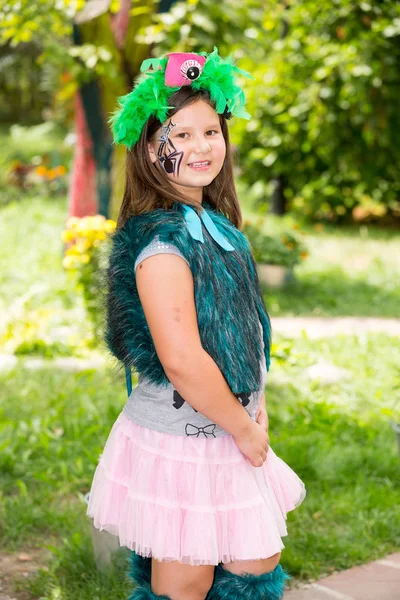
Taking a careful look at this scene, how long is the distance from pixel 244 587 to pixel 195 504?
0.27 meters

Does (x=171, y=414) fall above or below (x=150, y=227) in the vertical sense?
below

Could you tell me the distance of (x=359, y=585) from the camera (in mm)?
3137

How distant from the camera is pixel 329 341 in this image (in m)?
6.56

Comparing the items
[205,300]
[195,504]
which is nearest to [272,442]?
[195,504]

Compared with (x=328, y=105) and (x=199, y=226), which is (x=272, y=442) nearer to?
(x=199, y=226)

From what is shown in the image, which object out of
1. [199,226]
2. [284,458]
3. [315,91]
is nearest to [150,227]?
[199,226]

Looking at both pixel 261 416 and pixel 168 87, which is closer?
pixel 168 87

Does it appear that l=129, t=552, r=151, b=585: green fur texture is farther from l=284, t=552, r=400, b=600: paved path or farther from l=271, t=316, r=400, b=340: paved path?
l=271, t=316, r=400, b=340: paved path

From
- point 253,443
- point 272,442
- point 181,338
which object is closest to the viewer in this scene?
point 181,338

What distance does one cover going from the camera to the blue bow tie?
2.19 metres

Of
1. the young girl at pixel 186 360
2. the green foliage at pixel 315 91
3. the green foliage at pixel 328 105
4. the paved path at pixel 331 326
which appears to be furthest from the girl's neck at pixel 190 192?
the green foliage at pixel 328 105

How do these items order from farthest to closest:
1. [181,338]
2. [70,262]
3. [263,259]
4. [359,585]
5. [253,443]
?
[263,259], [70,262], [359,585], [253,443], [181,338]

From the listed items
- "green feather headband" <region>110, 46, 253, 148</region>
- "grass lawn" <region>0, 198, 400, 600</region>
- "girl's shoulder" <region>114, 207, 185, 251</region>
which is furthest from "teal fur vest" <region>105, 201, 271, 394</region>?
"grass lawn" <region>0, 198, 400, 600</region>

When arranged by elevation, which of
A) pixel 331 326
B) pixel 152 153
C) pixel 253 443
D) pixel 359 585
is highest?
pixel 152 153
